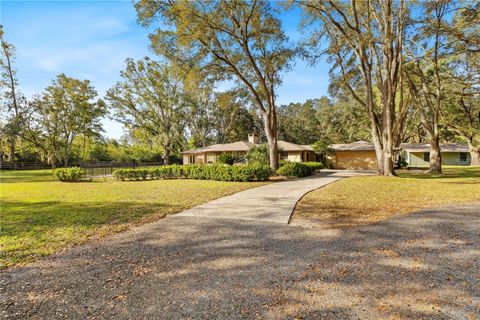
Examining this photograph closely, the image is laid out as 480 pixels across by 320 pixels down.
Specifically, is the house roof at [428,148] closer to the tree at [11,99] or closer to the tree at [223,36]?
the tree at [223,36]

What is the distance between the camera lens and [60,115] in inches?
1154

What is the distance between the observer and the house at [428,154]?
29.7 metres

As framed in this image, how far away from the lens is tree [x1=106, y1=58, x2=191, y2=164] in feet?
98.0

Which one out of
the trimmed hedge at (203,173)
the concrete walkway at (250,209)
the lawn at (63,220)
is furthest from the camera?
the trimmed hedge at (203,173)

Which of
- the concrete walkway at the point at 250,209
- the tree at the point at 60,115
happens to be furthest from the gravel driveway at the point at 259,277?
the tree at the point at 60,115

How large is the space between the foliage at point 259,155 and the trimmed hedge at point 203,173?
10.5ft

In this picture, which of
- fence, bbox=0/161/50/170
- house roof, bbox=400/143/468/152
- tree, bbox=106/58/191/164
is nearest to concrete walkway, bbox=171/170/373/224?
tree, bbox=106/58/191/164

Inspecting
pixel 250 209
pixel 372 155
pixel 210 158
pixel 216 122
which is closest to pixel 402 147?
pixel 372 155

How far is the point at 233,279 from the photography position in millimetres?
3092

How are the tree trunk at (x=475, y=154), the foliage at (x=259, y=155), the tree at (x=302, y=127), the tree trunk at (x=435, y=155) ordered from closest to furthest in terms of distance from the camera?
1. the tree trunk at (x=435, y=155)
2. the foliage at (x=259, y=155)
3. the tree trunk at (x=475, y=154)
4. the tree at (x=302, y=127)

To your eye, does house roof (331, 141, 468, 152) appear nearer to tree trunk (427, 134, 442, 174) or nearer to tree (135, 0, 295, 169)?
tree trunk (427, 134, 442, 174)

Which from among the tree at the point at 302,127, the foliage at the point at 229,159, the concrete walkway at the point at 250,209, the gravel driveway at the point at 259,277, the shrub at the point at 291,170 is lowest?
the gravel driveway at the point at 259,277

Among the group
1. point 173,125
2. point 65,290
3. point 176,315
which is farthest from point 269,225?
point 173,125

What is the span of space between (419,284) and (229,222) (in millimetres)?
3621
